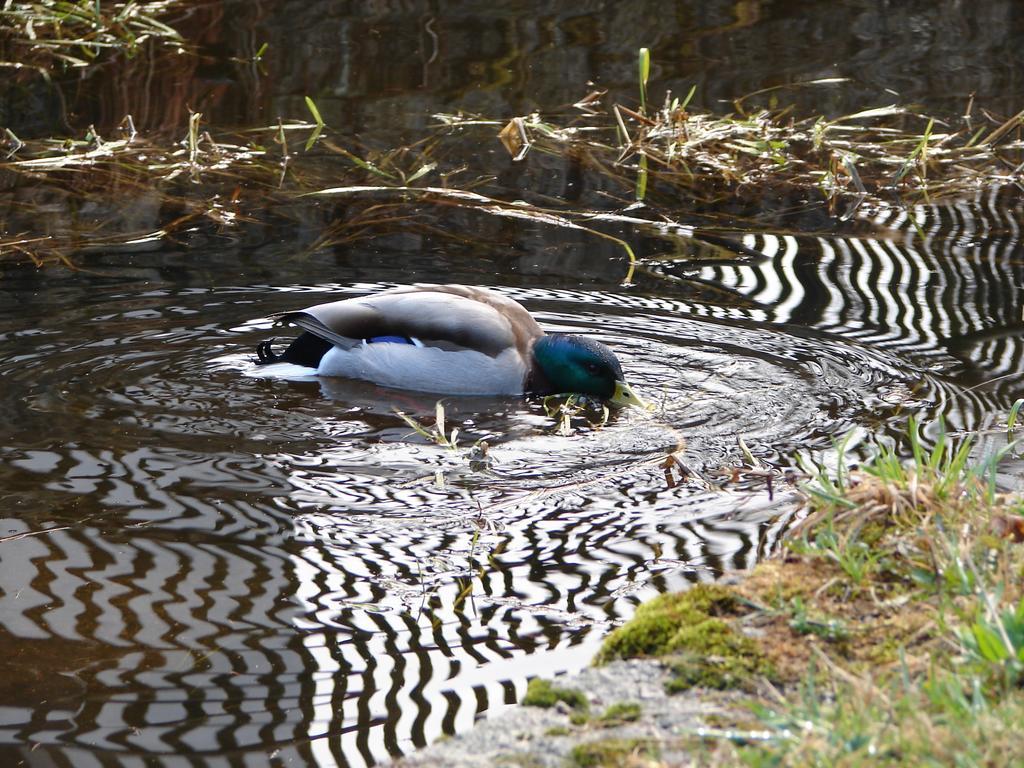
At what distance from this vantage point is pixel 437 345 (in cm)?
611

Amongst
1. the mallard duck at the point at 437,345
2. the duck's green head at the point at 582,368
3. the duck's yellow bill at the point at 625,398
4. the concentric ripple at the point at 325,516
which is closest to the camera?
the concentric ripple at the point at 325,516

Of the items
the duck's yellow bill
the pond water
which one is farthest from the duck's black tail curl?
the duck's yellow bill

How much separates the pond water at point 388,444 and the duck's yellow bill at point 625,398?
0.09m

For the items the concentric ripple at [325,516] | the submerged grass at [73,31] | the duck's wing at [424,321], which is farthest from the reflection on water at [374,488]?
the submerged grass at [73,31]

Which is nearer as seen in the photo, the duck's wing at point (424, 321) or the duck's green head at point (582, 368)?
the duck's green head at point (582, 368)

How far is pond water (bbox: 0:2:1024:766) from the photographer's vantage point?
3559 mm

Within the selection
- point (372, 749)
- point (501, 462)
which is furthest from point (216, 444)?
point (372, 749)

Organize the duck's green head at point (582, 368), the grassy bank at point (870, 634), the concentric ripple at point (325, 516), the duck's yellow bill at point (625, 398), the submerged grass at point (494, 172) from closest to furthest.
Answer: the grassy bank at point (870, 634), the concentric ripple at point (325, 516), the duck's yellow bill at point (625, 398), the duck's green head at point (582, 368), the submerged grass at point (494, 172)

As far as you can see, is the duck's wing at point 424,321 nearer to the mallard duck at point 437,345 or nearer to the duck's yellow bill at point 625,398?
the mallard duck at point 437,345

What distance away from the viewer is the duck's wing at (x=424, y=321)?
239 inches

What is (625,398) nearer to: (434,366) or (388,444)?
(434,366)

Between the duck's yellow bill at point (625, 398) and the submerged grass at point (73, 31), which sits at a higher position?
the submerged grass at point (73, 31)

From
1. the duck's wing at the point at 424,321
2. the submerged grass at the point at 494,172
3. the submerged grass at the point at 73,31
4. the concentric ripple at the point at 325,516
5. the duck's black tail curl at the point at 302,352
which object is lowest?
the concentric ripple at the point at 325,516

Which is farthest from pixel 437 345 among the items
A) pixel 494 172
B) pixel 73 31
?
pixel 73 31
